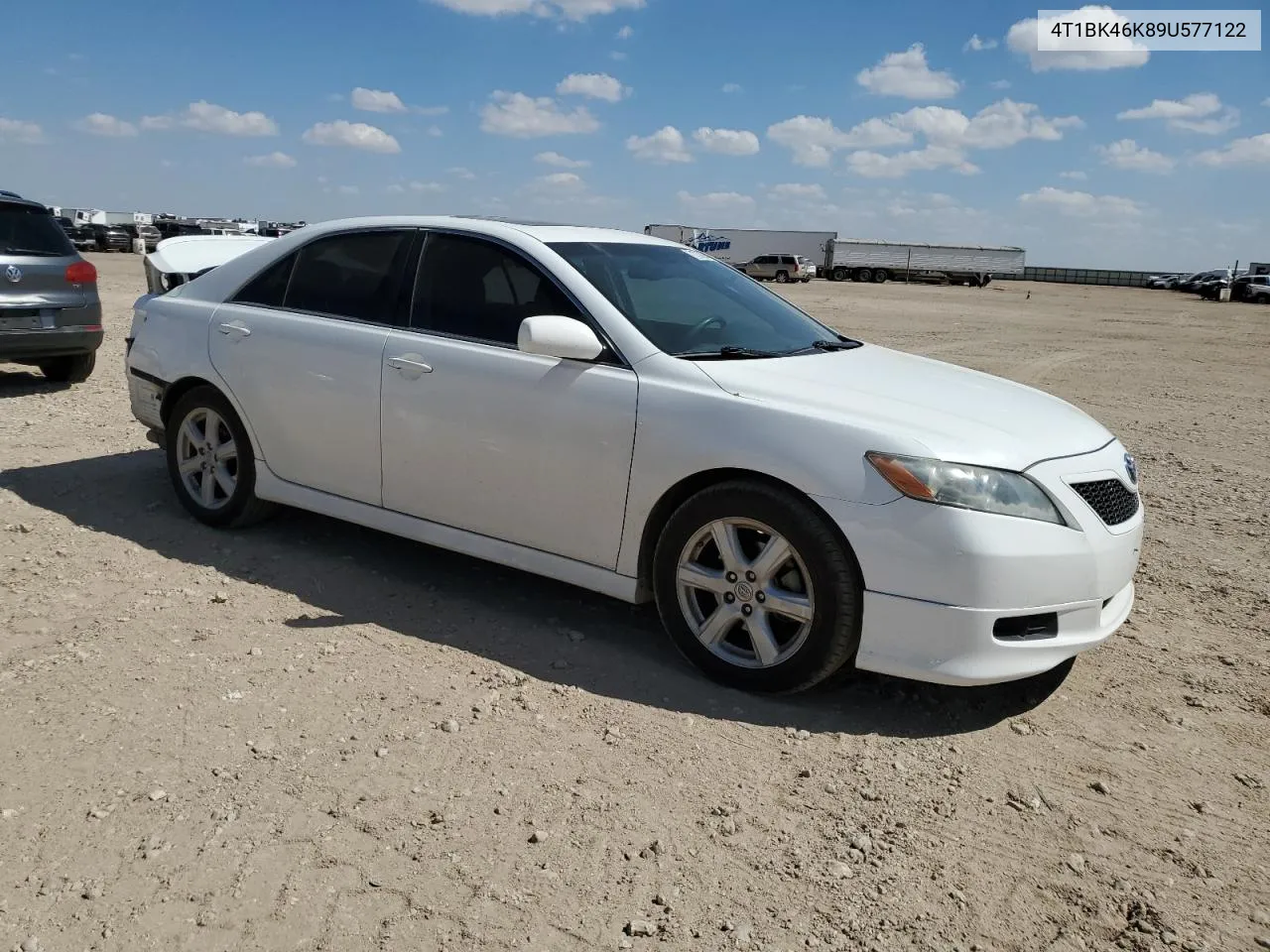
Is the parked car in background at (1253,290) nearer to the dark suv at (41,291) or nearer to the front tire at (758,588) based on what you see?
the dark suv at (41,291)

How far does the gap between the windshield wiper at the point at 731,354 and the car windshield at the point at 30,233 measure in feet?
24.6

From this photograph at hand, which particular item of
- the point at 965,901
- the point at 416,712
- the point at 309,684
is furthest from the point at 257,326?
the point at 965,901

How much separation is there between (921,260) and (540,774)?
65285 millimetres

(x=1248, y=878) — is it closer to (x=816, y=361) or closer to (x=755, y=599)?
(x=755, y=599)

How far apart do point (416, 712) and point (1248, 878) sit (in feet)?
8.40

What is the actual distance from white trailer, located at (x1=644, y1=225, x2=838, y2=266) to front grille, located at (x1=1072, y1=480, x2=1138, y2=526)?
196 feet

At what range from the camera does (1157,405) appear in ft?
37.7

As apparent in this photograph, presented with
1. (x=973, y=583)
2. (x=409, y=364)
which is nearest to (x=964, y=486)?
(x=973, y=583)

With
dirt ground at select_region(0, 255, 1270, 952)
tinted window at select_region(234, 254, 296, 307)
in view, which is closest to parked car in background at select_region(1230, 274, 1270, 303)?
dirt ground at select_region(0, 255, 1270, 952)

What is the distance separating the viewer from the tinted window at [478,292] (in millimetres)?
4277

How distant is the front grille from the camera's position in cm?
357

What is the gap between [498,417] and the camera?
4164mm

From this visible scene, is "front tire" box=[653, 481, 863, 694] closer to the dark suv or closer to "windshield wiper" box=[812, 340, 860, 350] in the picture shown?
"windshield wiper" box=[812, 340, 860, 350]

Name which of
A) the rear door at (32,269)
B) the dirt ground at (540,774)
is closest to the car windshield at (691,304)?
the dirt ground at (540,774)
